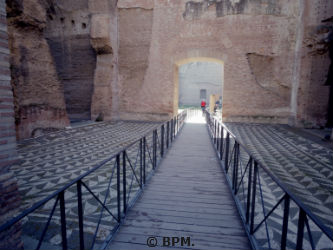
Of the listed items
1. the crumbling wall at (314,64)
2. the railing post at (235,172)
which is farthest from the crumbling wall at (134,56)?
the railing post at (235,172)

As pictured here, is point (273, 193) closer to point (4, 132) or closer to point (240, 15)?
point (4, 132)

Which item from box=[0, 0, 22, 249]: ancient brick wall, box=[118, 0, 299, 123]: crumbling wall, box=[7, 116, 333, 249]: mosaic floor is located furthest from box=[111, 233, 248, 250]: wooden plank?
box=[118, 0, 299, 123]: crumbling wall

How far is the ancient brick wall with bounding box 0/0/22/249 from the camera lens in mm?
1763

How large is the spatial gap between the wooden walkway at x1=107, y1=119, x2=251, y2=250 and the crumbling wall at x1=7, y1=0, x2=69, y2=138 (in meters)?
4.93

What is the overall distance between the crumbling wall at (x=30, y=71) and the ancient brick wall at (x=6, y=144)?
16.2ft

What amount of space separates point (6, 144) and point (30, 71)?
5.65 metres

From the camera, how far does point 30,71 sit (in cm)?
634

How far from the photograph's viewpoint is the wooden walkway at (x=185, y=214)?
6.59ft

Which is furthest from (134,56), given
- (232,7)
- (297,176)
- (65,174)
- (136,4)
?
(297,176)

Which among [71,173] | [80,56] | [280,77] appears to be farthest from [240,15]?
[71,173]

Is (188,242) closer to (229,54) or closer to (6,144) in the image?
(6,144)

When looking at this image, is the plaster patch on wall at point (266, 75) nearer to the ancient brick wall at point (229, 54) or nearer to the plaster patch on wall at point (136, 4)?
the ancient brick wall at point (229, 54)

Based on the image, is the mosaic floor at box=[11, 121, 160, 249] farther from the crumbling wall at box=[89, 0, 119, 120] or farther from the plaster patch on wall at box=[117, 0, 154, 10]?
the plaster patch on wall at box=[117, 0, 154, 10]

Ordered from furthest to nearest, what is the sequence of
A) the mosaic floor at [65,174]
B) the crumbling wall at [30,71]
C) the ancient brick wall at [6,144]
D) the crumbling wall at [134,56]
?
the crumbling wall at [134,56] → the crumbling wall at [30,71] → the mosaic floor at [65,174] → the ancient brick wall at [6,144]
